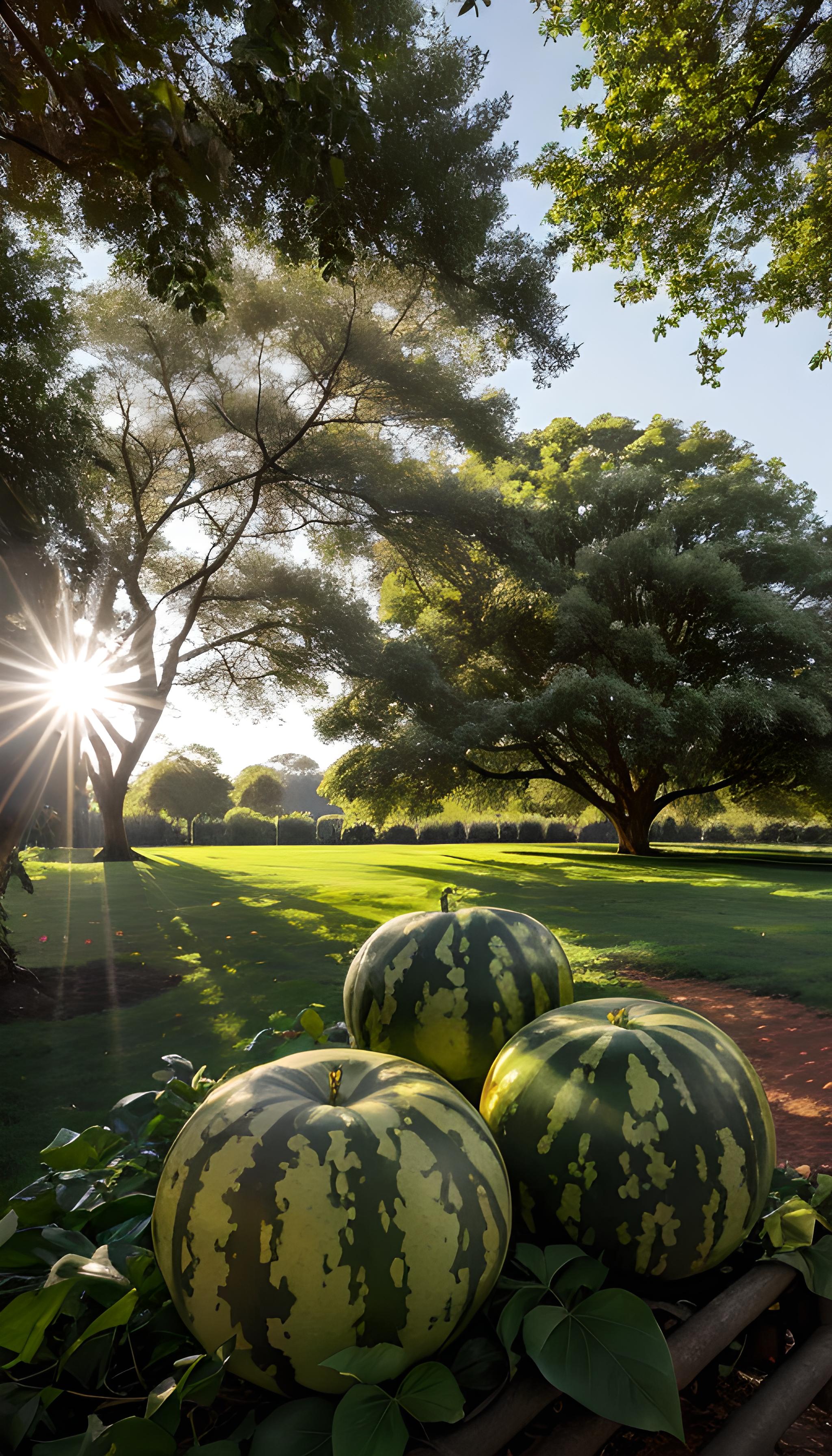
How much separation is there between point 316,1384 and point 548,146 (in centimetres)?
1573

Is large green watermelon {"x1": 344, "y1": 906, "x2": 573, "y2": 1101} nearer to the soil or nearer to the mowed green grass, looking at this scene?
the mowed green grass

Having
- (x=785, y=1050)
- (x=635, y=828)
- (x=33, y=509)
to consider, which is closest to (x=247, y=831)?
(x=635, y=828)

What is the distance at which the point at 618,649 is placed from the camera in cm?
2473

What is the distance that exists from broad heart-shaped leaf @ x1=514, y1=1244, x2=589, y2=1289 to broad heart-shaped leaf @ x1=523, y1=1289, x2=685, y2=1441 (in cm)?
7

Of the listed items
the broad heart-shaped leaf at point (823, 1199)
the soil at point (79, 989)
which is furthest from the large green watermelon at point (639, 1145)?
the soil at point (79, 989)

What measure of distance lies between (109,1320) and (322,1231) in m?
0.34

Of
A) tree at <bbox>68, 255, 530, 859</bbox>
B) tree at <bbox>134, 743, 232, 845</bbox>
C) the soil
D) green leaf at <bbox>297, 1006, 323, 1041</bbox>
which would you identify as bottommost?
the soil

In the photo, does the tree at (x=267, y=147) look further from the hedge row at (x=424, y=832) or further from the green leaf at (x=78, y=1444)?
the hedge row at (x=424, y=832)

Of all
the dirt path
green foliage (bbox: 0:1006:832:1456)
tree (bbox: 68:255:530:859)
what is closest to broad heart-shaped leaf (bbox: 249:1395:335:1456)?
green foliage (bbox: 0:1006:832:1456)

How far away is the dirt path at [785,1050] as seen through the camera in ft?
11.6

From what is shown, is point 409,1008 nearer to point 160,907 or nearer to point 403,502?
point 160,907

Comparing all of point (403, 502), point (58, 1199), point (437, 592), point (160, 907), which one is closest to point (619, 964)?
point (58, 1199)

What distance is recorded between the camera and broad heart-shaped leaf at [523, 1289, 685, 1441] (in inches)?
44.8

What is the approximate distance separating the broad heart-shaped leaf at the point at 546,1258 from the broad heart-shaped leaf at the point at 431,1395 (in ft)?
0.88
